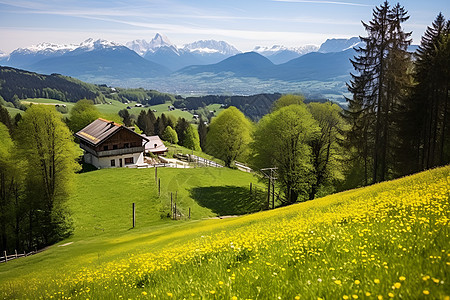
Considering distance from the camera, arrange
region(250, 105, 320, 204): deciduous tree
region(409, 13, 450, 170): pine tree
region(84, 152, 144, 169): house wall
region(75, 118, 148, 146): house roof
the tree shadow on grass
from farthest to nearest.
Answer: region(75, 118, 148, 146): house roof → region(84, 152, 144, 169): house wall → the tree shadow on grass → region(250, 105, 320, 204): deciduous tree → region(409, 13, 450, 170): pine tree

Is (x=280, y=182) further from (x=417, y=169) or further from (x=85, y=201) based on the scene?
(x=85, y=201)

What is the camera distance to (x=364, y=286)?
5.12m

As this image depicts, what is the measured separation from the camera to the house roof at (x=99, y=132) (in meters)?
72.9

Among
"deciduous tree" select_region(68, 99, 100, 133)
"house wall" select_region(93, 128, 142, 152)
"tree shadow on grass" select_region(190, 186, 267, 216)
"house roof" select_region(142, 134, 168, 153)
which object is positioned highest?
"deciduous tree" select_region(68, 99, 100, 133)

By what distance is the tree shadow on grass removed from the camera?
51653 millimetres

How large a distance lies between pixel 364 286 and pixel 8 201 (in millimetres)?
52025

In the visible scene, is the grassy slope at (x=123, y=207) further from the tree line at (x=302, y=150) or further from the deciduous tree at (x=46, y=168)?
the tree line at (x=302, y=150)

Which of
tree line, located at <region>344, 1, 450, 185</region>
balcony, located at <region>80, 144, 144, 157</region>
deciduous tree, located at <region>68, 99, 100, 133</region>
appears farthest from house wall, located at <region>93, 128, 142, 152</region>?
tree line, located at <region>344, 1, 450, 185</region>

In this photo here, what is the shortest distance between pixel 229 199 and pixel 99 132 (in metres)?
43.1

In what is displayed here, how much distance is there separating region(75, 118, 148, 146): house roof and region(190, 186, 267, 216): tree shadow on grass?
95.8 feet

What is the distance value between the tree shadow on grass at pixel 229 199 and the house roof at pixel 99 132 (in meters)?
29.2

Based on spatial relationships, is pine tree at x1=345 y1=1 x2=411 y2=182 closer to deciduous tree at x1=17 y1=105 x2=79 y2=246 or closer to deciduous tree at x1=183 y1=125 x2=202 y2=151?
deciduous tree at x1=17 y1=105 x2=79 y2=246

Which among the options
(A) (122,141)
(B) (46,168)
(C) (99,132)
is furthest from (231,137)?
(B) (46,168)

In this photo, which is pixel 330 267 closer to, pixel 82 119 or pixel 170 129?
pixel 82 119
